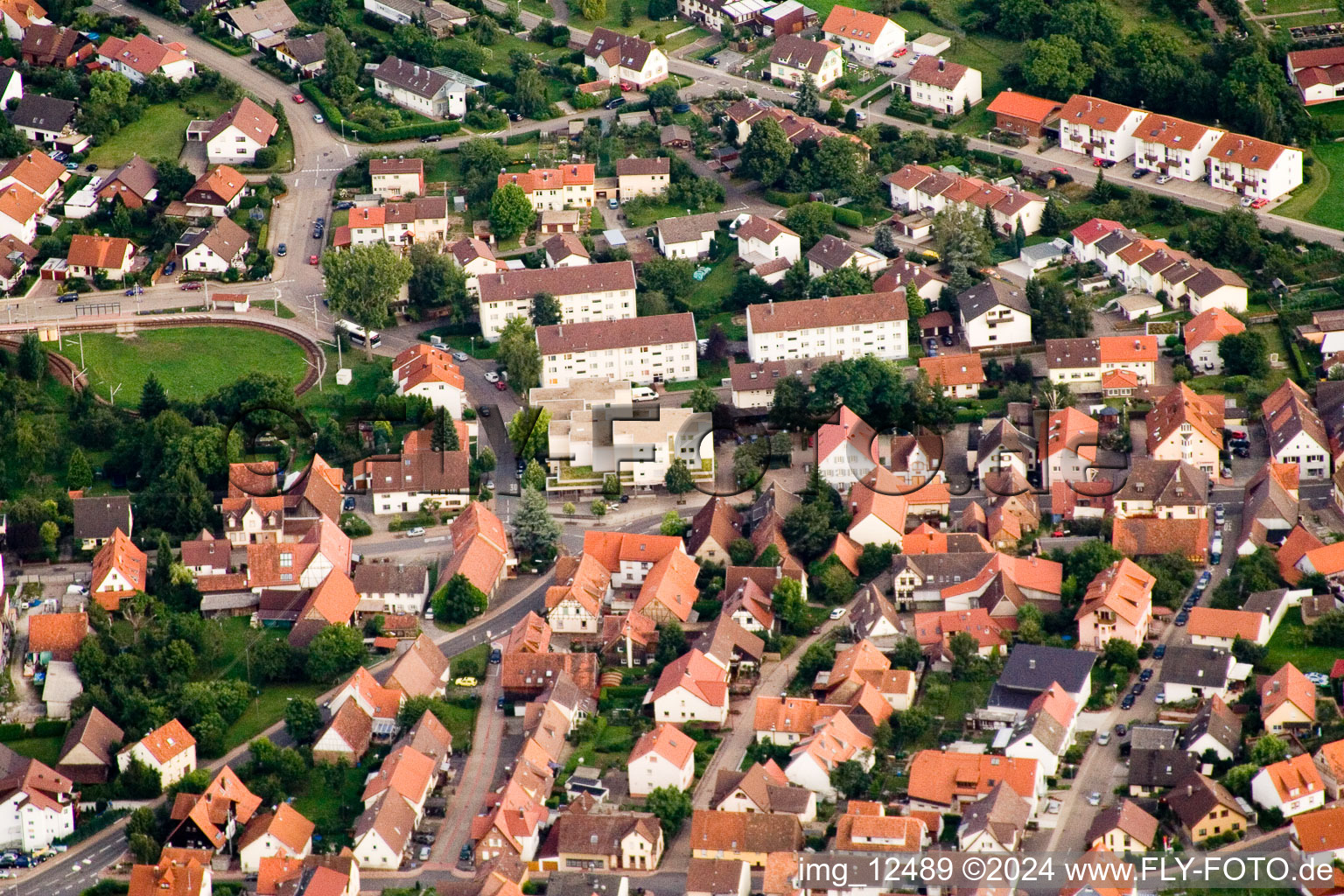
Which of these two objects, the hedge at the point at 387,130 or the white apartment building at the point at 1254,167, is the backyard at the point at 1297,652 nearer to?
the white apartment building at the point at 1254,167

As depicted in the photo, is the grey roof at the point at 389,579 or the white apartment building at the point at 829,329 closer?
the grey roof at the point at 389,579

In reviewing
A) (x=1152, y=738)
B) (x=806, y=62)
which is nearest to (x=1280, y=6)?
(x=806, y=62)

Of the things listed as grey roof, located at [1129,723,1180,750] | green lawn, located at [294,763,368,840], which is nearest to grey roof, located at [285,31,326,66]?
green lawn, located at [294,763,368,840]

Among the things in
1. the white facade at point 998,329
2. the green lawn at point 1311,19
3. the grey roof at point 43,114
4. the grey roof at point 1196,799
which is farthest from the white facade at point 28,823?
the green lawn at point 1311,19

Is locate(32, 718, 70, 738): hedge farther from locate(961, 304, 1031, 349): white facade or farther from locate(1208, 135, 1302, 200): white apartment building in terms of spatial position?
locate(1208, 135, 1302, 200): white apartment building

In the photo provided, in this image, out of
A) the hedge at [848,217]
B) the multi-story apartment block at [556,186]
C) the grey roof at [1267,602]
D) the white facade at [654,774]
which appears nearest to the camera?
the white facade at [654,774]

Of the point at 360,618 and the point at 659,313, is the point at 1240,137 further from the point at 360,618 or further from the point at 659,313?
the point at 360,618
